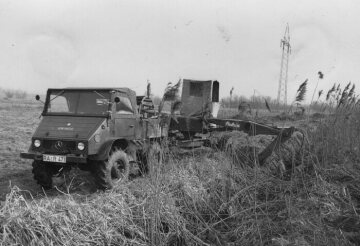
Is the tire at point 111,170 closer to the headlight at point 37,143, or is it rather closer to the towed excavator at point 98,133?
the towed excavator at point 98,133

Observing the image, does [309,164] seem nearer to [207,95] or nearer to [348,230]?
[348,230]

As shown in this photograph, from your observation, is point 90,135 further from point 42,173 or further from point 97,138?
point 42,173

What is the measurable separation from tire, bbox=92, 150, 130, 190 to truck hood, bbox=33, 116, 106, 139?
1.76ft

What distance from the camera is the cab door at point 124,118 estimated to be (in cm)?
720

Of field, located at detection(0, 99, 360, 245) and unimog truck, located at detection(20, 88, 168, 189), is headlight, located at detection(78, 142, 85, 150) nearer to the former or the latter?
unimog truck, located at detection(20, 88, 168, 189)

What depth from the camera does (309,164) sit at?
211 inches

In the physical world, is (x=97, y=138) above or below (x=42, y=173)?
above

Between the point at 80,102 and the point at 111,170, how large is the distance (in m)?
1.46

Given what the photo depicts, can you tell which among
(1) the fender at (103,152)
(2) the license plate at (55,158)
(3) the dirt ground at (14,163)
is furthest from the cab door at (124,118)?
(3) the dirt ground at (14,163)

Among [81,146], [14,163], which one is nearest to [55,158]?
[81,146]

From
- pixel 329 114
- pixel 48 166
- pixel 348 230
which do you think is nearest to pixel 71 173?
pixel 48 166

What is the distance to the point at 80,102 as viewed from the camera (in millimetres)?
7195

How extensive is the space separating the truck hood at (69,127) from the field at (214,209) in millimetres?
1430

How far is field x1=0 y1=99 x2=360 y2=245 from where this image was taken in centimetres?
368
